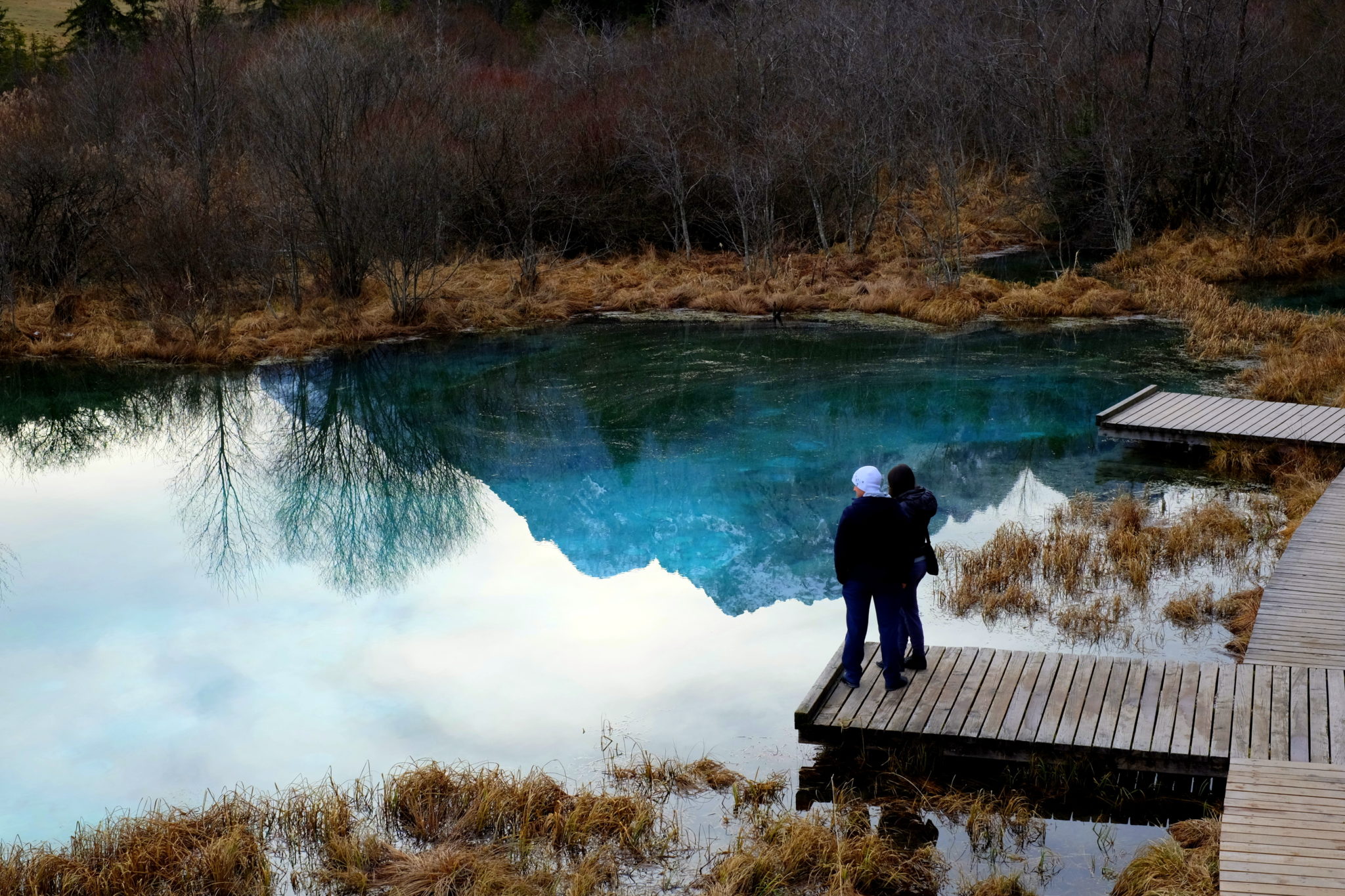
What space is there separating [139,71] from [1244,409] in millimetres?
34483

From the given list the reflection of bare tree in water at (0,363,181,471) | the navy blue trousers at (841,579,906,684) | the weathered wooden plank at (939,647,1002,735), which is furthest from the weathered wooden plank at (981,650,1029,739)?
the reflection of bare tree in water at (0,363,181,471)

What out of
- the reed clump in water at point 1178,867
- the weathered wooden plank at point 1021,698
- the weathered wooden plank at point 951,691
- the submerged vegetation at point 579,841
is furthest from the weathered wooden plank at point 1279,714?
the weathered wooden plank at point 951,691

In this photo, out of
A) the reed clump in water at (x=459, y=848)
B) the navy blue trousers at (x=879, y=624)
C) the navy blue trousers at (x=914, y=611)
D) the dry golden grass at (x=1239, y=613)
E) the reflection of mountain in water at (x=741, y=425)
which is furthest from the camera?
the reflection of mountain in water at (x=741, y=425)

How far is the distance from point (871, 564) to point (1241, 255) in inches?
867

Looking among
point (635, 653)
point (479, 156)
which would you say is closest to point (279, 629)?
point (635, 653)

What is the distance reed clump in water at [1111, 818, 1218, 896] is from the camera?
233 inches

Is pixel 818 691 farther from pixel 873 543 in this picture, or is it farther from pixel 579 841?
pixel 579 841

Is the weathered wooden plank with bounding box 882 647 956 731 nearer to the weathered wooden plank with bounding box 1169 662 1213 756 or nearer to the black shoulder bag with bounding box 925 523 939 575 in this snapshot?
the black shoulder bag with bounding box 925 523 939 575

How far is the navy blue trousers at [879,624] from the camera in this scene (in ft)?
24.9

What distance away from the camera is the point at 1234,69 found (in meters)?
27.3

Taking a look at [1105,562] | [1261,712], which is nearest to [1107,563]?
[1105,562]

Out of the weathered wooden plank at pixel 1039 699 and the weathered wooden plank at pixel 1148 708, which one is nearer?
the weathered wooden plank at pixel 1148 708

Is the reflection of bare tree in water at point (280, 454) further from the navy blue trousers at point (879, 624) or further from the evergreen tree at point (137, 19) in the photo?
the evergreen tree at point (137, 19)

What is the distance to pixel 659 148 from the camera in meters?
29.0
